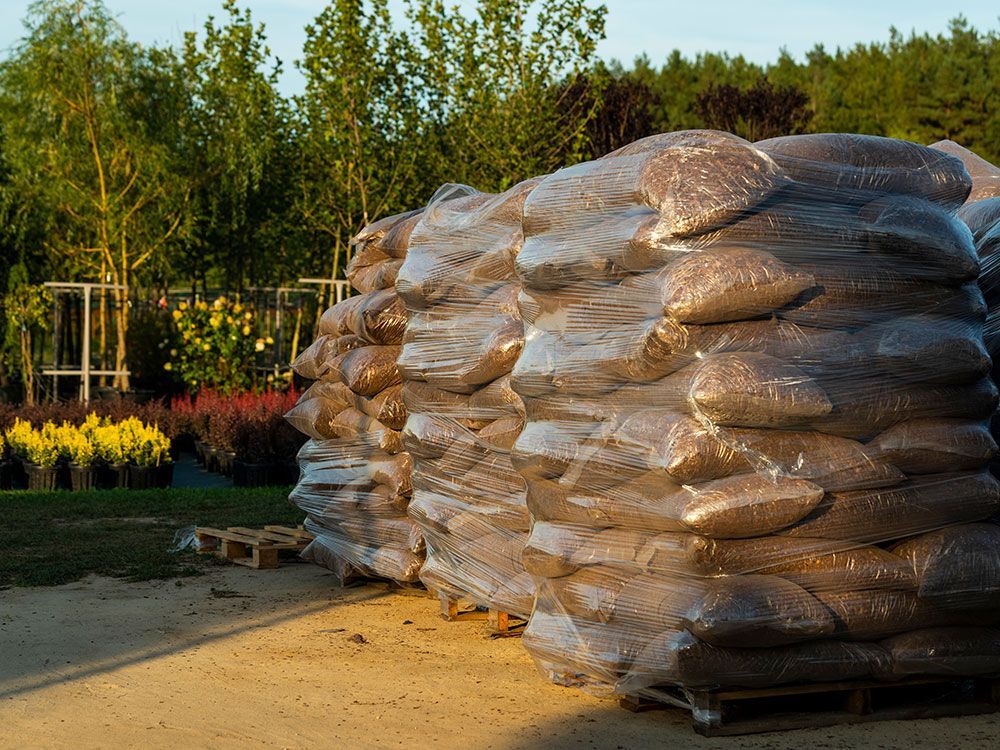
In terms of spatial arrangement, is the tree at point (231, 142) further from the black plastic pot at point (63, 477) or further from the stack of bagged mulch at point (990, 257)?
the stack of bagged mulch at point (990, 257)

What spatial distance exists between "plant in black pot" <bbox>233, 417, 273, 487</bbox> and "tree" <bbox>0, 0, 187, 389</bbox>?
545cm

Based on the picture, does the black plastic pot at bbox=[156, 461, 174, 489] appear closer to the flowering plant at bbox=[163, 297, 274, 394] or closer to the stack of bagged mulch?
the flowering plant at bbox=[163, 297, 274, 394]

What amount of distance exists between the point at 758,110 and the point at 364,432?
21482 millimetres

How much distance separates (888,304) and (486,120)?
13.1m

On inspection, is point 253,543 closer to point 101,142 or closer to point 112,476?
point 112,476

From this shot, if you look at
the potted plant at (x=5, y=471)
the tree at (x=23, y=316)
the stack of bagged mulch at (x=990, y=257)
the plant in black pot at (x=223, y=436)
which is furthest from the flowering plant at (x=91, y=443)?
the stack of bagged mulch at (x=990, y=257)

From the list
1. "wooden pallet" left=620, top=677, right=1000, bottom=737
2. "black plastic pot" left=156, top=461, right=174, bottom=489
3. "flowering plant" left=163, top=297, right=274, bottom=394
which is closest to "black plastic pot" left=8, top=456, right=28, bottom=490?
"black plastic pot" left=156, top=461, right=174, bottom=489

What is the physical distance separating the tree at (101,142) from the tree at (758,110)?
42.5 feet

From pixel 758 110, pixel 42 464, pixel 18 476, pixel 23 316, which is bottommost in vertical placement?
pixel 18 476

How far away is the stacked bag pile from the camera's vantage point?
605 cm

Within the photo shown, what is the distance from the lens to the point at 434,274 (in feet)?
21.8

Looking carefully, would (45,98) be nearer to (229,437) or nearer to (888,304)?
(229,437)

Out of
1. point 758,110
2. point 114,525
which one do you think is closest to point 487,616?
point 114,525

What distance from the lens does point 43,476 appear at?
11.8 meters
